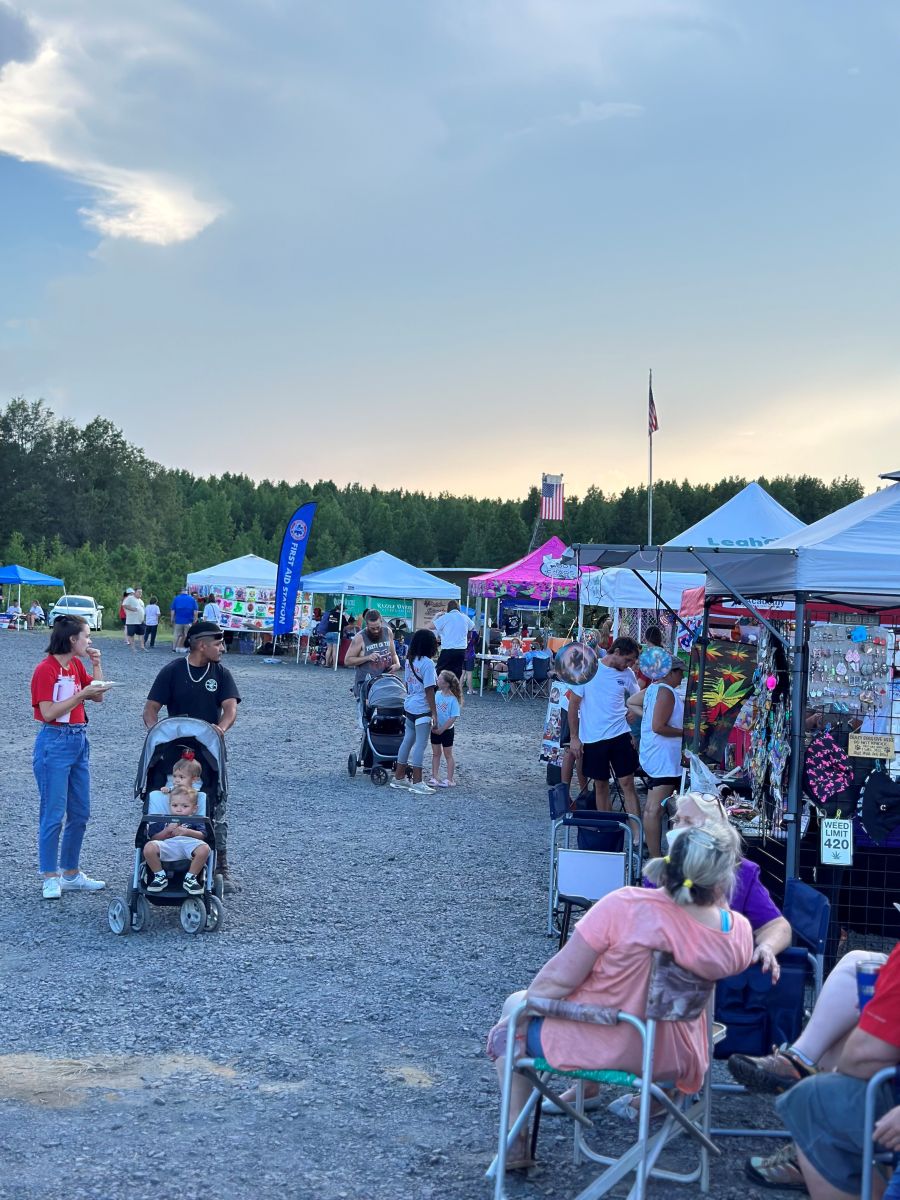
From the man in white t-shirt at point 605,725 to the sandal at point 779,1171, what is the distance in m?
4.54

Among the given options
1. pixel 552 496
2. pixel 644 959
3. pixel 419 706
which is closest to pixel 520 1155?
pixel 644 959

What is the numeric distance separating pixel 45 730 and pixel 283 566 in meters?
19.9

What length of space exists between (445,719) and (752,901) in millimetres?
7029

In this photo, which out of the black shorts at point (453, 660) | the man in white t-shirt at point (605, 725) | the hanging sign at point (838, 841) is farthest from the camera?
the black shorts at point (453, 660)

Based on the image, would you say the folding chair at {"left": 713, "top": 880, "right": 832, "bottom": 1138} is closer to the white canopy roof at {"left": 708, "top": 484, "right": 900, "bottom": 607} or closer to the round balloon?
the white canopy roof at {"left": 708, "top": 484, "right": 900, "bottom": 607}

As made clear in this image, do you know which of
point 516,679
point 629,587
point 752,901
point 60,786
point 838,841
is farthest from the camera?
point 516,679

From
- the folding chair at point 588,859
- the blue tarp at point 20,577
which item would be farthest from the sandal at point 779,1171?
the blue tarp at point 20,577

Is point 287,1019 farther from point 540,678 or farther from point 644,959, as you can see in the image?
point 540,678

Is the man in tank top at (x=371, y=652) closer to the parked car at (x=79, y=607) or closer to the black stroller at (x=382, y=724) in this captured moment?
the black stroller at (x=382, y=724)

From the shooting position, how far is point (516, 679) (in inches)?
889

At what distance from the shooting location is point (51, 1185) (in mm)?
3268

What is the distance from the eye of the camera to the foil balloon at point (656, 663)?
7.62 meters

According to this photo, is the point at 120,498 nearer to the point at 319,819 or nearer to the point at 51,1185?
the point at 319,819

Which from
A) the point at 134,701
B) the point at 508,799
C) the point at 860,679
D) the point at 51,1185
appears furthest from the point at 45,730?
the point at 134,701
